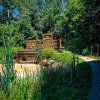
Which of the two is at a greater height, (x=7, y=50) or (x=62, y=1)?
(x=62, y=1)

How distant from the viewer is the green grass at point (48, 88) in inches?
243

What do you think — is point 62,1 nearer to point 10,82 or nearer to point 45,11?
point 45,11

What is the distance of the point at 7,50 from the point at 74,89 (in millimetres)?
4337

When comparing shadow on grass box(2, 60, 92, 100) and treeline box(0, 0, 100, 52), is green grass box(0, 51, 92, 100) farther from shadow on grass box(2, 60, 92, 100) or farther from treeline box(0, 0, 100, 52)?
treeline box(0, 0, 100, 52)

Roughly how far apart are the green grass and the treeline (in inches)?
517

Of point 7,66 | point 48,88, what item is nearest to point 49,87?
point 48,88

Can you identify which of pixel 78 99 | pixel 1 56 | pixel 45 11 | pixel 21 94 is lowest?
pixel 78 99

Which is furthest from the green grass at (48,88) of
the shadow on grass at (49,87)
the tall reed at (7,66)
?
the tall reed at (7,66)

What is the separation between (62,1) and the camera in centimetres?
6362

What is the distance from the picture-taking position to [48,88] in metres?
7.89

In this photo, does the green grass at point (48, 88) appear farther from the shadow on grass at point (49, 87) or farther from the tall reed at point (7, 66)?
the tall reed at point (7, 66)

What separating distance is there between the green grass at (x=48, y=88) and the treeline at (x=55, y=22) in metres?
13.1

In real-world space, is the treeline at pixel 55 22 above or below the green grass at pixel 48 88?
above

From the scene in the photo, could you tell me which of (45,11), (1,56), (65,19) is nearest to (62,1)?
(45,11)
